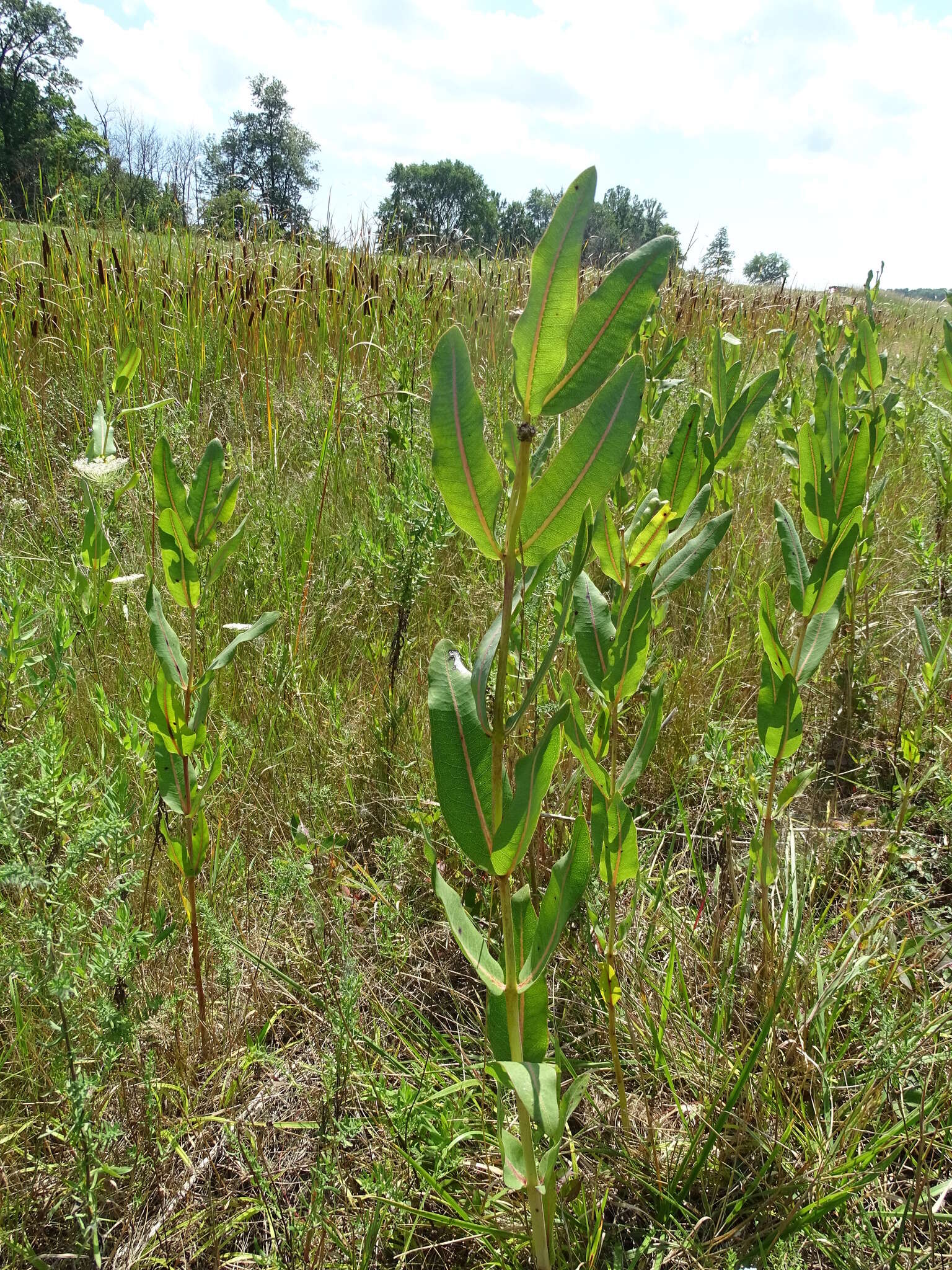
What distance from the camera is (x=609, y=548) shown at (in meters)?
1.10

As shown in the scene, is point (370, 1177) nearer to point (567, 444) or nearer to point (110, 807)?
point (110, 807)

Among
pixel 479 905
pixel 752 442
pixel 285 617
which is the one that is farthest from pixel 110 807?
pixel 752 442

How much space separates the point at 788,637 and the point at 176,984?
5.30 ft

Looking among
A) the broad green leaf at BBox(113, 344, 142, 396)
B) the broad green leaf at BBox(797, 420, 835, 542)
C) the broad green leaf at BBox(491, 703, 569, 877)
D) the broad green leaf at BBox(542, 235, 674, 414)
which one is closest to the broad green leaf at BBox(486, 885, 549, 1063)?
the broad green leaf at BBox(491, 703, 569, 877)

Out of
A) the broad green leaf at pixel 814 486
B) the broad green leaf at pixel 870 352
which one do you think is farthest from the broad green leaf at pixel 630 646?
the broad green leaf at pixel 870 352

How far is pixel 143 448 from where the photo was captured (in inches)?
111

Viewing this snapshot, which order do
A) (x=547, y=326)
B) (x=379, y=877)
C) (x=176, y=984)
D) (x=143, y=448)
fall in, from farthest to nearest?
1. (x=143, y=448)
2. (x=379, y=877)
3. (x=176, y=984)
4. (x=547, y=326)

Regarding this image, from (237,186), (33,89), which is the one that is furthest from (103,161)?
(33,89)

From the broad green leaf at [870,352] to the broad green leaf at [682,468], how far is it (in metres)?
1.32

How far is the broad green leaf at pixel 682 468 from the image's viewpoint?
3.96 ft

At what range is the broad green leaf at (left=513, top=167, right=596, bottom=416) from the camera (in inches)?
23.1

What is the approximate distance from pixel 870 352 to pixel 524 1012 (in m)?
2.13

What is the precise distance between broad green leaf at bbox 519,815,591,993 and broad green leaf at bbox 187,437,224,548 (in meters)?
0.72

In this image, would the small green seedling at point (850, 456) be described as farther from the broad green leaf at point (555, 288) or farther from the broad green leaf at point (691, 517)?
the broad green leaf at point (555, 288)
